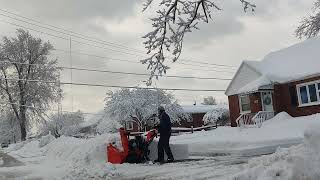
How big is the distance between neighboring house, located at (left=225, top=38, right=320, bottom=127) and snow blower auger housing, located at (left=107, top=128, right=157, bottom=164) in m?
15.9

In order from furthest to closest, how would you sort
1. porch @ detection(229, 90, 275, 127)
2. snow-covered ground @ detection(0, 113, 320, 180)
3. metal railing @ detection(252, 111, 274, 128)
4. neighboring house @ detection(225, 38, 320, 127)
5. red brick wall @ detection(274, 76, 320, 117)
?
porch @ detection(229, 90, 275, 127) < metal railing @ detection(252, 111, 274, 128) < red brick wall @ detection(274, 76, 320, 117) < neighboring house @ detection(225, 38, 320, 127) < snow-covered ground @ detection(0, 113, 320, 180)

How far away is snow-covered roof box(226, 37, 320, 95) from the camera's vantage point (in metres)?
29.1

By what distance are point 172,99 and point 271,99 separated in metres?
29.7

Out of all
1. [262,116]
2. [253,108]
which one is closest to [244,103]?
[253,108]

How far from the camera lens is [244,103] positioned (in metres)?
33.4

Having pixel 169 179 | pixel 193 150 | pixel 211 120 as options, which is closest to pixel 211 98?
pixel 211 120

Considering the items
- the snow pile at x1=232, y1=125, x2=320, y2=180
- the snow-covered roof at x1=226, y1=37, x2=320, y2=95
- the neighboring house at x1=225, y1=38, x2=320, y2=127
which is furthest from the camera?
the snow-covered roof at x1=226, y1=37, x2=320, y2=95

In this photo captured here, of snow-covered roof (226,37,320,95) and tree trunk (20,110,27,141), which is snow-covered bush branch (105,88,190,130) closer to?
tree trunk (20,110,27,141)

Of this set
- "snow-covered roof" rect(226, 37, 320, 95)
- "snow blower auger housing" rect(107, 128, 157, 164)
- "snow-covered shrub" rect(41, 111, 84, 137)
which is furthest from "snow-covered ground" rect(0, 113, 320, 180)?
"snow-covered shrub" rect(41, 111, 84, 137)

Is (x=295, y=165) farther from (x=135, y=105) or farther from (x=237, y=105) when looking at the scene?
(x=135, y=105)

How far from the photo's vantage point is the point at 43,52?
190 feet

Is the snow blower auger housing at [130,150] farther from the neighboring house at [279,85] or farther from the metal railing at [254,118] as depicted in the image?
the neighboring house at [279,85]

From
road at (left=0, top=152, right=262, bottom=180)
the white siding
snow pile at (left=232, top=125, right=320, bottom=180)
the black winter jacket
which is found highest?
the white siding

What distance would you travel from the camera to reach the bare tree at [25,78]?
5519 centimetres
